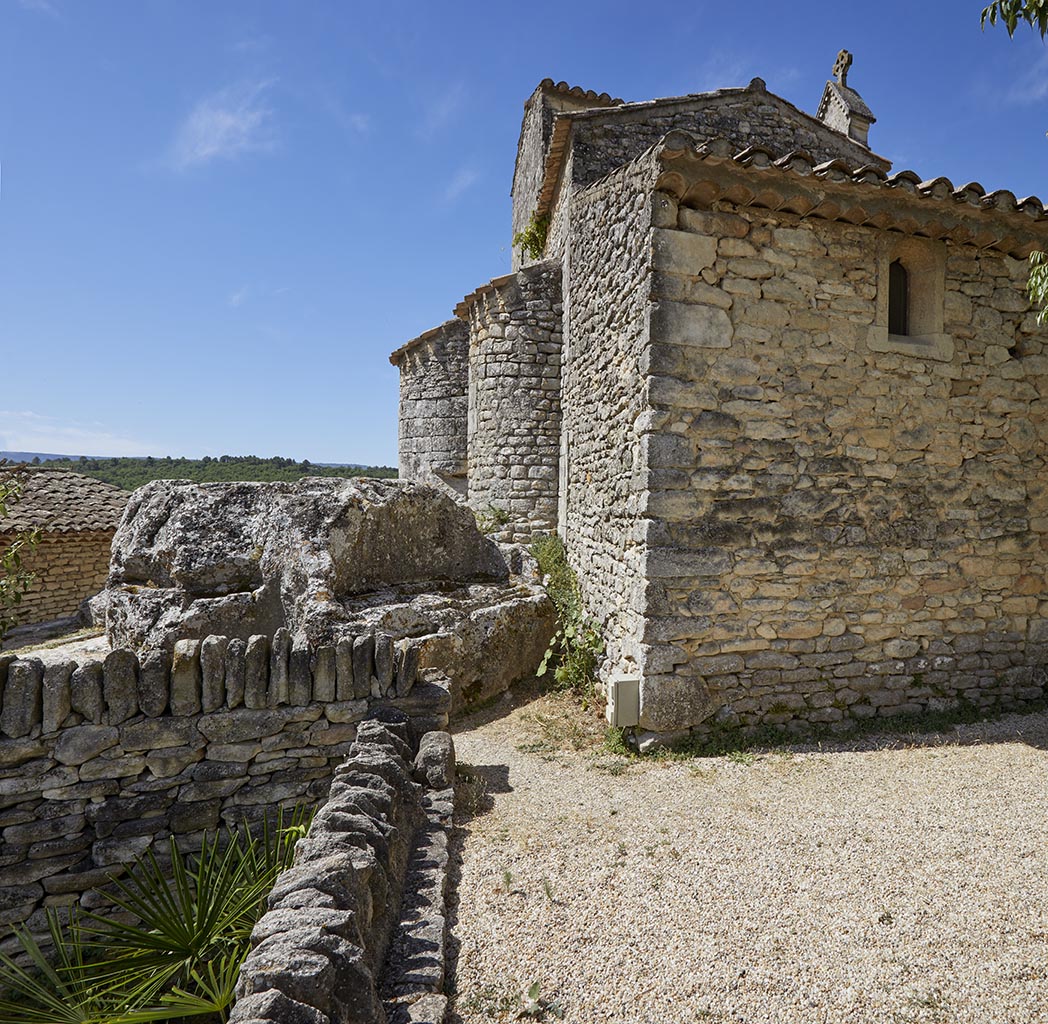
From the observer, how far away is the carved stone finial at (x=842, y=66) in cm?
1149

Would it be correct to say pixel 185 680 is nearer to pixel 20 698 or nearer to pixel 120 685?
pixel 120 685

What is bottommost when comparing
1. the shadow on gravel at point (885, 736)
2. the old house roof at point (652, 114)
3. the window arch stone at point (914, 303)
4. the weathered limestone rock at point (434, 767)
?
the shadow on gravel at point (885, 736)

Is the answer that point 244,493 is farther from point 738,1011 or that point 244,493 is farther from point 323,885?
point 738,1011

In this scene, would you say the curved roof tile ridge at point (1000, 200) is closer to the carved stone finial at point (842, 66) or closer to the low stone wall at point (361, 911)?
the low stone wall at point (361, 911)

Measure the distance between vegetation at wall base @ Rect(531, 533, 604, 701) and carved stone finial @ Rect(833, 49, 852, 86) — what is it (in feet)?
33.9

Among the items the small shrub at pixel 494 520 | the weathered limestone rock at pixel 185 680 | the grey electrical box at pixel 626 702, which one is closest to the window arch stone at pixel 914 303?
the grey electrical box at pixel 626 702

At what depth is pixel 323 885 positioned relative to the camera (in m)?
2.30

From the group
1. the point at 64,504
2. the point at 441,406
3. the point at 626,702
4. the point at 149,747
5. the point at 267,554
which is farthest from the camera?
the point at 64,504

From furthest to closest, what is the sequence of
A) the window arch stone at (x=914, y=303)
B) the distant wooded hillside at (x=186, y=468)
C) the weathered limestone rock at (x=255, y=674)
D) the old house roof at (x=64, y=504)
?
1. the distant wooded hillside at (x=186, y=468)
2. the old house roof at (x=64, y=504)
3. the window arch stone at (x=914, y=303)
4. the weathered limestone rock at (x=255, y=674)

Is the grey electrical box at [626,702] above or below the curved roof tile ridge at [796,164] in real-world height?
below

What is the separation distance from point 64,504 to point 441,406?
10.7 meters

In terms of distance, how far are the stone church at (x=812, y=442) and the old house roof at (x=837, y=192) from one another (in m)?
0.02

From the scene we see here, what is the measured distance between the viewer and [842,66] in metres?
11.6

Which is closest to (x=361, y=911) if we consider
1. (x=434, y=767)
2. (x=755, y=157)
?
(x=434, y=767)
